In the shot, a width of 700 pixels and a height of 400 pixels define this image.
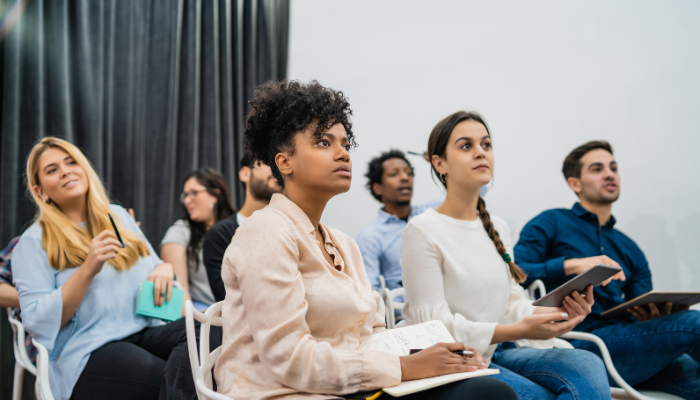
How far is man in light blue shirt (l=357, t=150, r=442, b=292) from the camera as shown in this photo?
2863mm

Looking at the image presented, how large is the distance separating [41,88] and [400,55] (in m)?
2.19

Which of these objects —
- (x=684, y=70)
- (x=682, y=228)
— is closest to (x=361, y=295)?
(x=682, y=228)

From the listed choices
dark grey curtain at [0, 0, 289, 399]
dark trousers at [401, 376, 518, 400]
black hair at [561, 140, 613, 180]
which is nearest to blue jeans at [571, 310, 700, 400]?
black hair at [561, 140, 613, 180]

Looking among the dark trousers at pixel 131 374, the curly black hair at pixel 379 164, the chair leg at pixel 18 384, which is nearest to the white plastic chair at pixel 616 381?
the dark trousers at pixel 131 374

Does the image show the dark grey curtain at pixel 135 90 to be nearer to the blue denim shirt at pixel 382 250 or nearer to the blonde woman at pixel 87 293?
the blonde woman at pixel 87 293

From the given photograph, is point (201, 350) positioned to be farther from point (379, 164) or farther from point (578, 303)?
point (379, 164)

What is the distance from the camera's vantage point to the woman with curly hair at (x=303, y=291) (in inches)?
34.7

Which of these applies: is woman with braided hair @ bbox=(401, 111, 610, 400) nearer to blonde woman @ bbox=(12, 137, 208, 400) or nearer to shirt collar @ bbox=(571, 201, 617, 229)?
shirt collar @ bbox=(571, 201, 617, 229)

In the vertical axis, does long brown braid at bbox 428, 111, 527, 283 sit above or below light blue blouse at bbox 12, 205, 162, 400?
above

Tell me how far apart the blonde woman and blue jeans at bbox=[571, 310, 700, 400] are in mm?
1493

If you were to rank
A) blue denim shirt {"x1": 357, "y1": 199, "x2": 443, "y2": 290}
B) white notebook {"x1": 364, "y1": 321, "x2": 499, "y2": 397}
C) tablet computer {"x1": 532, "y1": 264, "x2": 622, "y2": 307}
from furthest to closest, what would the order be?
blue denim shirt {"x1": 357, "y1": 199, "x2": 443, "y2": 290} → tablet computer {"x1": 532, "y1": 264, "x2": 622, "y2": 307} → white notebook {"x1": 364, "y1": 321, "x2": 499, "y2": 397}

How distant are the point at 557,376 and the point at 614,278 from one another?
88cm

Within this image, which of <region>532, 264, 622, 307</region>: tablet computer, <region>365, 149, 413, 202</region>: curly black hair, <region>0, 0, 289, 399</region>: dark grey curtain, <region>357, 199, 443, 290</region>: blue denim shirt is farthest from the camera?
<region>365, 149, 413, 202</region>: curly black hair

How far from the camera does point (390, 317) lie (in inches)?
67.6
